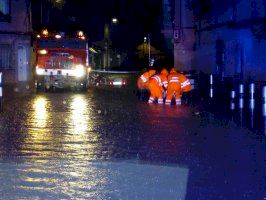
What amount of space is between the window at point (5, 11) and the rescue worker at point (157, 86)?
20.0 meters

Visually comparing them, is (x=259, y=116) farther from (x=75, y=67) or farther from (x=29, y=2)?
(x=29, y=2)

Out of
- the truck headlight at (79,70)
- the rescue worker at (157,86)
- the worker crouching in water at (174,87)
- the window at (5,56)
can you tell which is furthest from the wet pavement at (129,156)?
the window at (5,56)

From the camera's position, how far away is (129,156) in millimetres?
10492

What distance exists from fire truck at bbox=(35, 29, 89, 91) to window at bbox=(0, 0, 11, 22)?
1134cm

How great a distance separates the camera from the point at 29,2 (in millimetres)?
41062

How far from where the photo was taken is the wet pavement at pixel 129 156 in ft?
26.2

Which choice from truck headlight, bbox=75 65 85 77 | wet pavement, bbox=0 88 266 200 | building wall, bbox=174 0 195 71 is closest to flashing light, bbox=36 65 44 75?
truck headlight, bbox=75 65 85 77

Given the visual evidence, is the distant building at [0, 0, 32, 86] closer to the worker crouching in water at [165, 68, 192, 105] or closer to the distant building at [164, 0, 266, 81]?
the distant building at [164, 0, 266, 81]

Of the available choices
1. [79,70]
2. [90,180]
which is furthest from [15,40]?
[90,180]

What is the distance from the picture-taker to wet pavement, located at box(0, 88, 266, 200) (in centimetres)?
798

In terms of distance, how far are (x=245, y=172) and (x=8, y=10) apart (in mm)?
32491

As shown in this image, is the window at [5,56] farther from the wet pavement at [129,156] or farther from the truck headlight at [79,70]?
the wet pavement at [129,156]

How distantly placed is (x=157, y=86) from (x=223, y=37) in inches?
435

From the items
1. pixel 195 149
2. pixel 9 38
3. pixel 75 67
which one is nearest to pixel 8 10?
pixel 9 38
